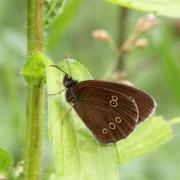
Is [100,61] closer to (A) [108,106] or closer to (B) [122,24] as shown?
(B) [122,24]

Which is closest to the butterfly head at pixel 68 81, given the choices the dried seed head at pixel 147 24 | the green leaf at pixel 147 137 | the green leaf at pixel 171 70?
the green leaf at pixel 147 137

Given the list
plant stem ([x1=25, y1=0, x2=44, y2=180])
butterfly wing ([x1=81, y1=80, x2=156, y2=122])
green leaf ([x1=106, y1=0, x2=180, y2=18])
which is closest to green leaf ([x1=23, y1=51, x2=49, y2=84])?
plant stem ([x1=25, y1=0, x2=44, y2=180])

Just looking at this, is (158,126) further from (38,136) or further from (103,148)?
(38,136)

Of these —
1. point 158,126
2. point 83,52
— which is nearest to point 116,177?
point 158,126

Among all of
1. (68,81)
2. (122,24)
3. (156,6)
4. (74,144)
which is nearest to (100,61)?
(122,24)

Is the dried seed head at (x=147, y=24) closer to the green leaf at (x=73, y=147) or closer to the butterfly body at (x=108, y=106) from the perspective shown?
the butterfly body at (x=108, y=106)

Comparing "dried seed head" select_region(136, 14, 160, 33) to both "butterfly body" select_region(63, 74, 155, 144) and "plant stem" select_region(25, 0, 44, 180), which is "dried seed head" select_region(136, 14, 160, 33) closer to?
"butterfly body" select_region(63, 74, 155, 144)
